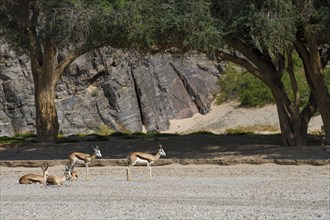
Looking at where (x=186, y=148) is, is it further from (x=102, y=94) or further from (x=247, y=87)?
(x=247, y=87)

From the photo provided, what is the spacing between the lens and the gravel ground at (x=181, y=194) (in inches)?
655

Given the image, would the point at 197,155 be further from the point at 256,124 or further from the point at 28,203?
the point at 256,124

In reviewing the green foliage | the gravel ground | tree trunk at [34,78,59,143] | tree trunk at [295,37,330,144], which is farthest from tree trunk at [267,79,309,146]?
the green foliage

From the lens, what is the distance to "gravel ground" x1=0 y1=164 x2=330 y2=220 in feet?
54.6

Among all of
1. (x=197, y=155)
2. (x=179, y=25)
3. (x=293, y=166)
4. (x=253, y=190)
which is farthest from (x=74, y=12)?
(x=253, y=190)

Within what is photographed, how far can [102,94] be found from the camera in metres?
61.2

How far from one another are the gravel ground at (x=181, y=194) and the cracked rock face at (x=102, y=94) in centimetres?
3053

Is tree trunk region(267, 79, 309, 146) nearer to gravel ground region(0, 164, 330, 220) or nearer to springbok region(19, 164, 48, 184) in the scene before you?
gravel ground region(0, 164, 330, 220)

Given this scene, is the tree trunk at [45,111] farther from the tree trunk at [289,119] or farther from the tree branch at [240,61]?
the tree trunk at [289,119]

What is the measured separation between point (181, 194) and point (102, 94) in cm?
4118

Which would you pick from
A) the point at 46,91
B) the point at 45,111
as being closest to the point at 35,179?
the point at 46,91

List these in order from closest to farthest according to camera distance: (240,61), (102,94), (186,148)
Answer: (240,61) → (186,148) → (102,94)

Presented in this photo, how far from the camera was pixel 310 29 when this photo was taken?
28047 mm

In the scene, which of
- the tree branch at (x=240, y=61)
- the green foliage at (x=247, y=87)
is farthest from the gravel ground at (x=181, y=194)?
the green foliage at (x=247, y=87)
